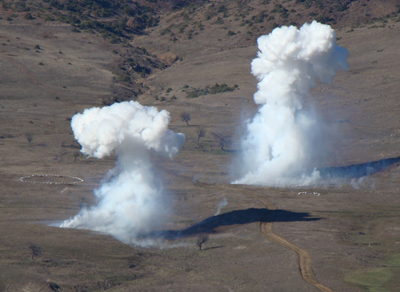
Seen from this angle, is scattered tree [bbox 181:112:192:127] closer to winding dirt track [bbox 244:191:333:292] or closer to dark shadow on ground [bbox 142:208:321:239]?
winding dirt track [bbox 244:191:333:292]

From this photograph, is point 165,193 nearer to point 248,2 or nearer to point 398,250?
point 398,250

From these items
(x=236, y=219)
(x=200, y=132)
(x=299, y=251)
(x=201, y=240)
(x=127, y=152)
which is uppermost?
(x=200, y=132)

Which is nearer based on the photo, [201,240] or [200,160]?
[201,240]

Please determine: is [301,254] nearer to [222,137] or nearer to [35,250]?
[35,250]

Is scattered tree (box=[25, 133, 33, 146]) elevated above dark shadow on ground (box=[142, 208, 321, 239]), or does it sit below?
above

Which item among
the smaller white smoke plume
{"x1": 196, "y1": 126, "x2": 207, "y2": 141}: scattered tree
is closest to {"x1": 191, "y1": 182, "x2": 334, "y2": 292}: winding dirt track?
the smaller white smoke plume

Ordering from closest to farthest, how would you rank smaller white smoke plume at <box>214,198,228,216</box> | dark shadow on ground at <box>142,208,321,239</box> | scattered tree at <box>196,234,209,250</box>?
scattered tree at <box>196,234,209,250</box>
dark shadow on ground at <box>142,208,321,239</box>
smaller white smoke plume at <box>214,198,228,216</box>

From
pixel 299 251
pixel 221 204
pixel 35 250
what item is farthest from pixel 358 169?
pixel 35 250
